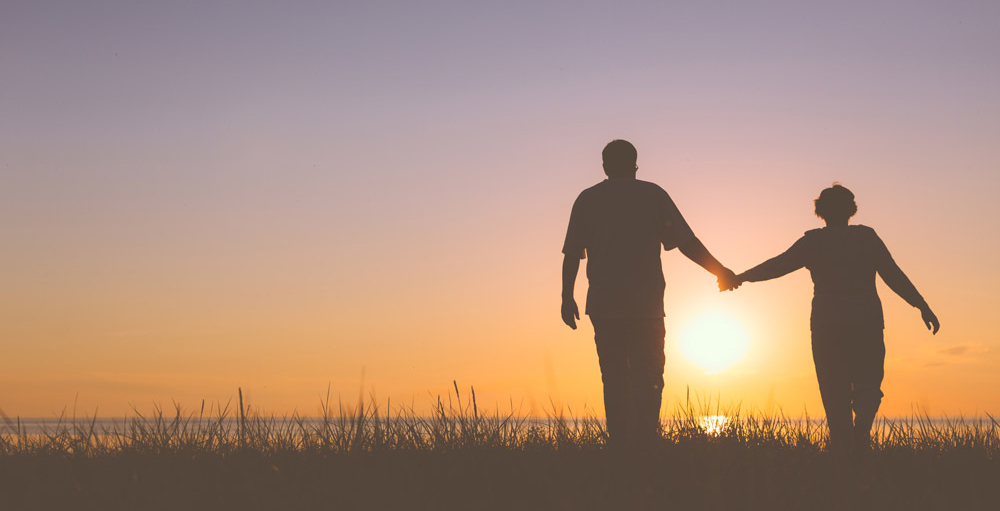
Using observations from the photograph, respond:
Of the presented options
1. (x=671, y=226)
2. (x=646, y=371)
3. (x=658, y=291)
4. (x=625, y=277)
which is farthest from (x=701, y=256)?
(x=646, y=371)

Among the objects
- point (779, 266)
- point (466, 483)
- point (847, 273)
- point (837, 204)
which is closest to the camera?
point (466, 483)

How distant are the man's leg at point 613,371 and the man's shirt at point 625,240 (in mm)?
106

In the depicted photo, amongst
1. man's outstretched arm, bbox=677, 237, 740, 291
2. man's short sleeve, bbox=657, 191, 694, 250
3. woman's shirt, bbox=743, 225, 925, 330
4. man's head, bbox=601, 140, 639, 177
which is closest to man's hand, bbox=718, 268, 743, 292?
man's outstretched arm, bbox=677, 237, 740, 291

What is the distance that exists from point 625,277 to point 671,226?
0.56 metres

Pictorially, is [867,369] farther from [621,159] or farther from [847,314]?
[621,159]

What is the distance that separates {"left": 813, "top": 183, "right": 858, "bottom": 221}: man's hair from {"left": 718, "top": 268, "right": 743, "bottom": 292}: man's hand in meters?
0.90

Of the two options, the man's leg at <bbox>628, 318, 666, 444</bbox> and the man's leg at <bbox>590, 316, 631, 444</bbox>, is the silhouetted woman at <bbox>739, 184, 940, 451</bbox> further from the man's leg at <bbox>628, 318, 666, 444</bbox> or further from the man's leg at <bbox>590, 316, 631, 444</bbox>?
the man's leg at <bbox>590, 316, 631, 444</bbox>

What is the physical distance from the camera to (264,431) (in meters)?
A: 6.42

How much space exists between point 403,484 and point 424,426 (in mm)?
1489

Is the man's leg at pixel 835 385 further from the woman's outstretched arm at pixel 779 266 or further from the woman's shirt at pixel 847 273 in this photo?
the woman's outstretched arm at pixel 779 266

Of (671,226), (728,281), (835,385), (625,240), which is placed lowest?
(835,385)

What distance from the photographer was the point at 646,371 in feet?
20.1

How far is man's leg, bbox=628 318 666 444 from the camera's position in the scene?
19.9 ft

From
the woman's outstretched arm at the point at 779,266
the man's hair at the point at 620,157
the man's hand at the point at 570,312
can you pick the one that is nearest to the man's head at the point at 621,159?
the man's hair at the point at 620,157
